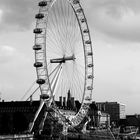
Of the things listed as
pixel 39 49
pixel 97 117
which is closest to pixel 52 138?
pixel 39 49

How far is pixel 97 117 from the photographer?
120250 millimetres

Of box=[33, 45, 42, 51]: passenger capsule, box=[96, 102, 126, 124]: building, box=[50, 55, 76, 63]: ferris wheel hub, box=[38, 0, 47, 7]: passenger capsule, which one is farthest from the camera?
box=[96, 102, 126, 124]: building

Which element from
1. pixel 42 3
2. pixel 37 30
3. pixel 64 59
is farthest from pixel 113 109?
pixel 37 30

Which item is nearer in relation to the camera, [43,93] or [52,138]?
[43,93]

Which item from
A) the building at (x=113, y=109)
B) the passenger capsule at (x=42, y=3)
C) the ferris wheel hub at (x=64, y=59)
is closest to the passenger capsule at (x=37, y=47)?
the ferris wheel hub at (x=64, y=59)

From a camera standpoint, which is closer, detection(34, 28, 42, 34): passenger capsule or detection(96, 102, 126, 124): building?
detection(34, 28, 42, 34): passenger capsule

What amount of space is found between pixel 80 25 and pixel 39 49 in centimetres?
1176

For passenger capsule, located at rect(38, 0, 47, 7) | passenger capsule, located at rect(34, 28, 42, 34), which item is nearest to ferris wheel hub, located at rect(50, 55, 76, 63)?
passenger capsule, located at rect(34, 28, 42, 34)

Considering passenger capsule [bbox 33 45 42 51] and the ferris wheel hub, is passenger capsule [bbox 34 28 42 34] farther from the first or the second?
the ferris wheel hub

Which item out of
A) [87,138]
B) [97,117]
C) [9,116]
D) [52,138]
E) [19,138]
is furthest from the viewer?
[97,117]

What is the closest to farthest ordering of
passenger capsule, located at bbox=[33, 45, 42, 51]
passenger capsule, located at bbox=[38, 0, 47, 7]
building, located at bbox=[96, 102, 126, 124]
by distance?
passenger capsule, located at bbox=[33, 45, 42, 51]
passenger capsule, located at bbox=[38, 0, 47, 7]
building, located at bbox=[96, 102, 126, 124]

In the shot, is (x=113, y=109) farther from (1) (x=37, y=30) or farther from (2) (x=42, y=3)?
(1) (x=37, y=30)

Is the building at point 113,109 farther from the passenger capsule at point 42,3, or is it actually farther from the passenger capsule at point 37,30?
the passenger capsule at point 37,30

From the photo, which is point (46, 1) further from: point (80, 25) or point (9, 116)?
point (9, 116)
